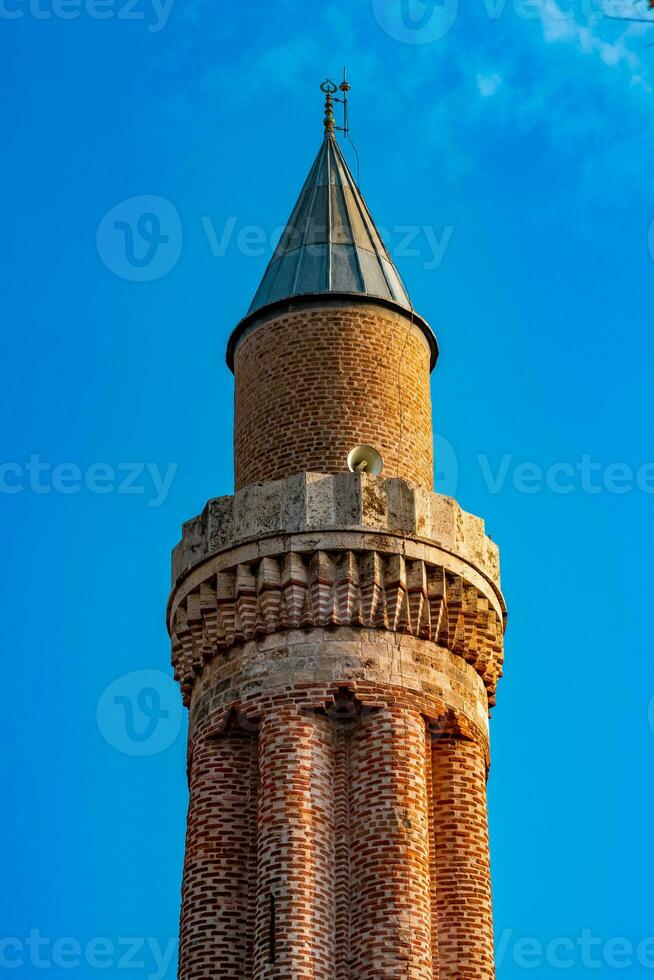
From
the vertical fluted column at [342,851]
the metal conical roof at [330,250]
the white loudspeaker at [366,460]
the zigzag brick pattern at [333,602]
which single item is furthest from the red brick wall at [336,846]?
the metal conical roof at [330,250]

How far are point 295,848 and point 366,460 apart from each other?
6819mm

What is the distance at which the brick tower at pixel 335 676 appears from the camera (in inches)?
1271

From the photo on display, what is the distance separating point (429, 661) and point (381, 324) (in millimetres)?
6247

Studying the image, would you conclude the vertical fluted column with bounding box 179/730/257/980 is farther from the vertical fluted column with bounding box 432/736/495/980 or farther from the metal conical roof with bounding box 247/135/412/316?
the metal conical roof with bounding box 247/135/412/316

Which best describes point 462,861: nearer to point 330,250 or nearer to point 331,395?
point 331,395

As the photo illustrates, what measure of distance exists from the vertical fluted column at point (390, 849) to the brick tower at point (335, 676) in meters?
0.03

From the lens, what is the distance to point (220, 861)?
109 feet

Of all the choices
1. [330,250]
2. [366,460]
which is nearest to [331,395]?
[366,460]

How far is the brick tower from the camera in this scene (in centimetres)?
3228

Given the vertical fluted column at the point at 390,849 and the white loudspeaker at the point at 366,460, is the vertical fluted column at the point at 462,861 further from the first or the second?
the white loudspeaker at the point at 366,460

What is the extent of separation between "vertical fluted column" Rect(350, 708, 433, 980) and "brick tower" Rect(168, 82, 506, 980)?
32 mm

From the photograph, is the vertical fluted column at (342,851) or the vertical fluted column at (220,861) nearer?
the vertical fluted column at (342,851)

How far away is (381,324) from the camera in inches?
1480

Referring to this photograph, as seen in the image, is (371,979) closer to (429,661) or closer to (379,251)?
(429,661)
